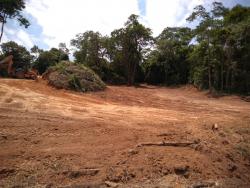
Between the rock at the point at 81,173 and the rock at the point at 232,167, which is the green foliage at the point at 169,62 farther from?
the rock at the point at 81,173

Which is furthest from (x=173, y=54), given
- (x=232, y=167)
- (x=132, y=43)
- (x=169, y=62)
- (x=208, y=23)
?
(x=232, y=167)

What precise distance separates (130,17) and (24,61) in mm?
12174

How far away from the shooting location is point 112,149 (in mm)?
6121

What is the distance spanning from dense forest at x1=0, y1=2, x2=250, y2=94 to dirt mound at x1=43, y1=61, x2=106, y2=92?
884 centimetres

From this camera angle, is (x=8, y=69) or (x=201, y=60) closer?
(x=8, y=69)

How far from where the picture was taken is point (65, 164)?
A: 544 cm

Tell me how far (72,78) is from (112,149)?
7939 millimetres

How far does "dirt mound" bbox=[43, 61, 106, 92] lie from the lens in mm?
13305

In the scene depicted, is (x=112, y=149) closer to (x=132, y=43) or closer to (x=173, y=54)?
(x=132, y=43)

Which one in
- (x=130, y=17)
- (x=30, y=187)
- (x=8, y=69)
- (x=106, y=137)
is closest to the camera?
(x=30, y=187)

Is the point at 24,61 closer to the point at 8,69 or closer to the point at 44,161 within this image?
the point at 8,69

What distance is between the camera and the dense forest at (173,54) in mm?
19016

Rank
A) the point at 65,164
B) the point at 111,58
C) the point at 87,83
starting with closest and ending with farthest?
the point at 65,164 → the point at 87,83 → the point at 111,58

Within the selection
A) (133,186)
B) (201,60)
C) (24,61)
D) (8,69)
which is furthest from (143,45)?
(133,186)
